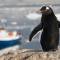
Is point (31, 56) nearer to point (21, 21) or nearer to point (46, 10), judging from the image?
point (46, 10)

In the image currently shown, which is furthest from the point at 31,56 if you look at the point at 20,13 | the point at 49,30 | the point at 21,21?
the point at 20,13

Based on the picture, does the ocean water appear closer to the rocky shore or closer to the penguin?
the penguin

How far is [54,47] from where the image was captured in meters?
2.10

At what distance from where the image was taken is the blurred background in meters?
3.07

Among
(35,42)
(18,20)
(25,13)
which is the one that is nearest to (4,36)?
(35,42)

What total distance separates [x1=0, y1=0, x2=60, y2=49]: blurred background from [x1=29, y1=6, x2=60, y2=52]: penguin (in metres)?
0.41

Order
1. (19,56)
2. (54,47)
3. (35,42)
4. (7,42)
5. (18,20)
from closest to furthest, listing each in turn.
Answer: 1. (19,56)
2. (54,47)
3. (7,42)
4. (35,42)
5. (18,20)

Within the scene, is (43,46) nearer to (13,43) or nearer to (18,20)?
(13,43)

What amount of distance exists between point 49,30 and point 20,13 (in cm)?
170

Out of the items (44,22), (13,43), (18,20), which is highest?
(44,22)

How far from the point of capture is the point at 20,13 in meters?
3.84

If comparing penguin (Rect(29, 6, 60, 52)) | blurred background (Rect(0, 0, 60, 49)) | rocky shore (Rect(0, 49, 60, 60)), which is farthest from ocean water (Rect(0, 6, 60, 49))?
rocky shore (Rect(0, 49, 60, 60))

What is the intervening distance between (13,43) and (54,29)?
1.14 ft

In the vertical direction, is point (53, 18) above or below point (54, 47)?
above
